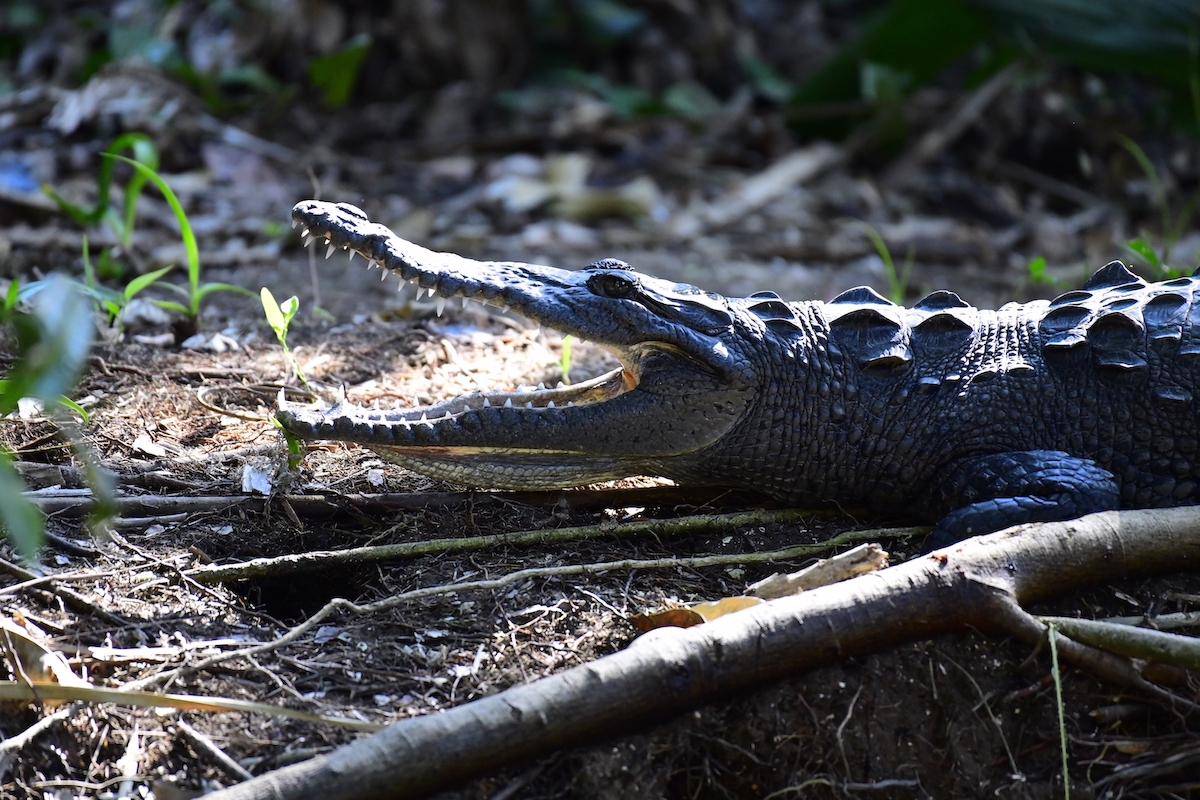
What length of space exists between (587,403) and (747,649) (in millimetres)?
1158

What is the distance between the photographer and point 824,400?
3.46 m

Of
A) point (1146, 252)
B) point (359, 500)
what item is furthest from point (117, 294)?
point (1146, 252)

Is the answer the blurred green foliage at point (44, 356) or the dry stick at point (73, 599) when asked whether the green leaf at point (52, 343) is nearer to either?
the blurred green foliage at point (44, 356)

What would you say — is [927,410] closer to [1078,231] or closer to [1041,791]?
[1041,791]

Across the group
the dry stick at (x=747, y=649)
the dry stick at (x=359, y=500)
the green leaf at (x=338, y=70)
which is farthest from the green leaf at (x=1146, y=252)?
the green leaf at (x=338, y=70)

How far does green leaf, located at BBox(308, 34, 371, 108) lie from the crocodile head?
562cm

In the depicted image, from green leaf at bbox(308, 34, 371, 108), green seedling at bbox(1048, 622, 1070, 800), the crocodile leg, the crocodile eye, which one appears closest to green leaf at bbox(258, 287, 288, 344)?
the crocodile eye

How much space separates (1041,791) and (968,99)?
26.6ft

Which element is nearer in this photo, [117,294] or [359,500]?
[359,500]

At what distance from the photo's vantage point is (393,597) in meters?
2.83

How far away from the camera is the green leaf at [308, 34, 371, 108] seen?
27.8 ft

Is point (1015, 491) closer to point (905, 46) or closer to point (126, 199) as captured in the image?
point (126, 199)

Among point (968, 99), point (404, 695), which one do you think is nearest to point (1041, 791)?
point (404, 695)

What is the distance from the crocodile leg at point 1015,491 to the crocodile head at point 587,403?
0.72 m
